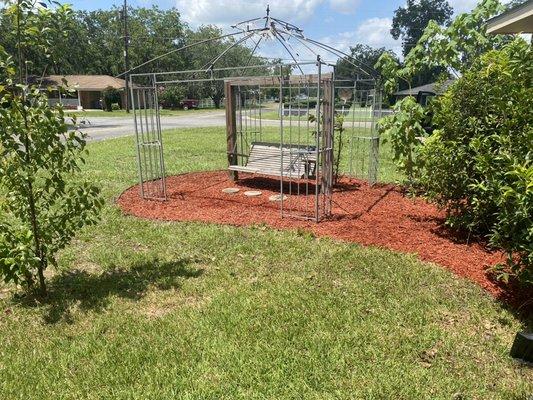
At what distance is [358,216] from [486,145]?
7.53 ft

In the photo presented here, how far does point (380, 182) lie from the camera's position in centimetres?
894

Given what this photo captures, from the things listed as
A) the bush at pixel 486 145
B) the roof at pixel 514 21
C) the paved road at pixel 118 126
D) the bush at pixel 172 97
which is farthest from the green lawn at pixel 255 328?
the bush at pixel 172 97

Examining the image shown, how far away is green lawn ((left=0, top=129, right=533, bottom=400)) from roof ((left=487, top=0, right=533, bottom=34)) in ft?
14.7

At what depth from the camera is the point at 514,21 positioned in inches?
263

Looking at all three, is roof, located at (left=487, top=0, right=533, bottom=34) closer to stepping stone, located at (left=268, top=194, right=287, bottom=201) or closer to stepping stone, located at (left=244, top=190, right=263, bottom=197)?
stepping stone, located at (left=268, top=194, right=287, bottom=201)

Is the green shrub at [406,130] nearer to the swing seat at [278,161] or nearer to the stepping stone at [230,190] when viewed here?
the swing seat at [278,161]

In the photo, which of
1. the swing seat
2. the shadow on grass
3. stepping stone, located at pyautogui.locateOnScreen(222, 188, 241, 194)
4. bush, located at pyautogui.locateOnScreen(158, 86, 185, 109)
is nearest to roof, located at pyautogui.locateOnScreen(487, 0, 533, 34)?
the swing seat

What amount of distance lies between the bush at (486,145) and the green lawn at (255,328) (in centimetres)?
84

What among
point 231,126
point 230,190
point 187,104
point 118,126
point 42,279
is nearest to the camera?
point 42,279

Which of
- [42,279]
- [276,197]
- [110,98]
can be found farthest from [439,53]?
[110,98]

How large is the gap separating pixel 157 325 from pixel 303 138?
13.9 metres

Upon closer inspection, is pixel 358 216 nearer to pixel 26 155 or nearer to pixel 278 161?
pixel 278 161

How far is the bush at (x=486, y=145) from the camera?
3.67 meters

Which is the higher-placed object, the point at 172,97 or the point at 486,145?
the point at 172,97
